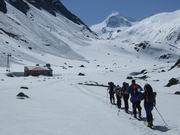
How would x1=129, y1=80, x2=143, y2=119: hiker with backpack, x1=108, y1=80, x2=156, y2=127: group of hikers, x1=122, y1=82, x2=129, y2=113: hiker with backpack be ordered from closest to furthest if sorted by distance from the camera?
x1=108, y1=80, x2=156, y2=127: group of hikers, x1=129, y1=80, x2=143, y2=119: hiker with backpack, x1=122, y1=82, x2=129, y2=113: hiker with backpack

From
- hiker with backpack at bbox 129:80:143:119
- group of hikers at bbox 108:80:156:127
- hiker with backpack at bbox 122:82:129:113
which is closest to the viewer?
group of hikers at bbox 108:80:156:127

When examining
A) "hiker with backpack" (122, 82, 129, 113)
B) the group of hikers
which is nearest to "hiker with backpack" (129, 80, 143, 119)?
the group of hikers

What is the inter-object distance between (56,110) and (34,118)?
4519mm

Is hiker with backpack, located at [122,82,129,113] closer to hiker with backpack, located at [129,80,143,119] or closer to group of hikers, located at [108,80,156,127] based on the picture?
group of hikers, located at [108,80,156,127]

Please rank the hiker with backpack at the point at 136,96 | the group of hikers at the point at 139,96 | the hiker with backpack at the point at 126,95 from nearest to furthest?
the group of hikers at the point at 139,96
the hiker with backpack at the point at 136,96
the hiker with backpack at the point at 126,95

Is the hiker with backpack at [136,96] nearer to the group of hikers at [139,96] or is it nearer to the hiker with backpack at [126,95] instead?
the group of hikers at [139,96]

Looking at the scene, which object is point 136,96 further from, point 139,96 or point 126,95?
point 126,95

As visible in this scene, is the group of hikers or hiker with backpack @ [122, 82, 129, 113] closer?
the group of hikers

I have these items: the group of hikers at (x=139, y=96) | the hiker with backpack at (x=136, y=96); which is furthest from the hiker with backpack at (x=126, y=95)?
the hiker with backpack at (x=136, y=96)

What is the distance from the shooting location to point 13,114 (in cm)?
2417

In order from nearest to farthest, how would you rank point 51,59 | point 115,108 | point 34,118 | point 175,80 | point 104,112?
point 34,118, point 104,112, point 115,108, point 175,80, point 51,59

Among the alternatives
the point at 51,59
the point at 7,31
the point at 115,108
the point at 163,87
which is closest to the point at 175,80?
the point at 163,87

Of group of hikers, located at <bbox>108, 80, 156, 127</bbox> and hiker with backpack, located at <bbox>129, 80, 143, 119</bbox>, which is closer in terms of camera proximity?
group of hikers, located at <bbox>108, 80, 156, 127</bbox>

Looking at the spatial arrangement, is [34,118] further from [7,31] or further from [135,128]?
[7,31]
